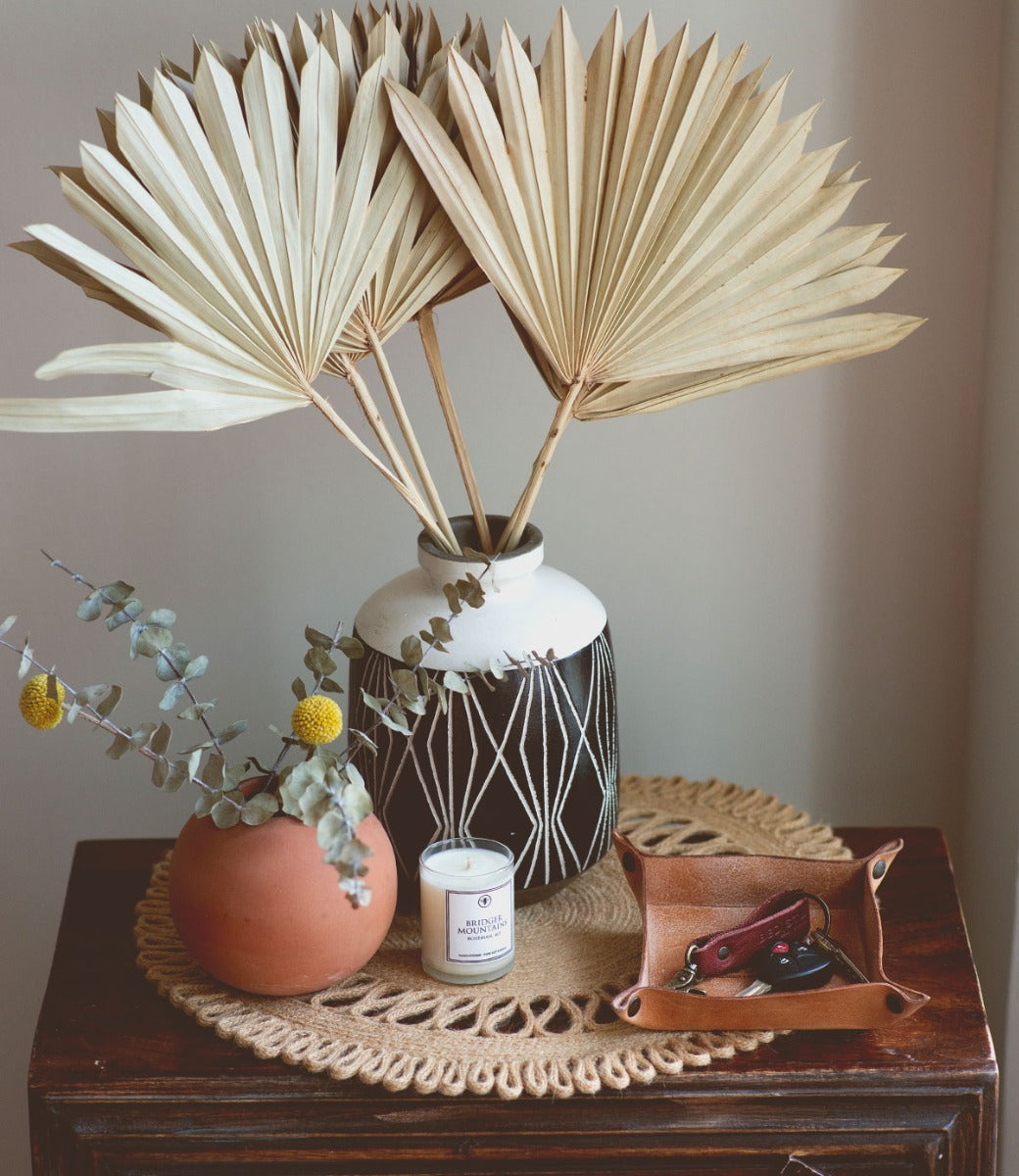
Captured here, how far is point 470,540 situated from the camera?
1063 mm

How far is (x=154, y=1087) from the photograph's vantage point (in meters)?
0.89

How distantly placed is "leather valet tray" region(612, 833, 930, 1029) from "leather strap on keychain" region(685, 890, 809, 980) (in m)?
0.02

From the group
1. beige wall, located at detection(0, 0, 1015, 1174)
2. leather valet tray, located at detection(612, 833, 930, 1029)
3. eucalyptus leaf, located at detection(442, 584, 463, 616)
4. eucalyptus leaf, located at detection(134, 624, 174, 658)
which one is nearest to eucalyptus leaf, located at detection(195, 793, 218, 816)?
eucalyptus leaf, located at detection(134, 624, 174, 658)

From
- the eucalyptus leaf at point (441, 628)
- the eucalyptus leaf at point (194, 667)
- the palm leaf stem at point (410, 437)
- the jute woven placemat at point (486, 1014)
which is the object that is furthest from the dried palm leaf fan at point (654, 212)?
the jute woven placemat at point (486, 1014)

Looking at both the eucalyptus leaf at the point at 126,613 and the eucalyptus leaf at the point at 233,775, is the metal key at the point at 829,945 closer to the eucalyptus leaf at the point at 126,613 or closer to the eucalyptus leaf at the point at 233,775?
the eucalyptus leaf at the point at 233,775

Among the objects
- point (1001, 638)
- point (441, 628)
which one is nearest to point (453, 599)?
point (441, 628)

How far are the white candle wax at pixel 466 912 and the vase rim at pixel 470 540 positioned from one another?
0.72 feet

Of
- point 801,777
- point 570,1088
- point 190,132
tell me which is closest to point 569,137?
point 190,132

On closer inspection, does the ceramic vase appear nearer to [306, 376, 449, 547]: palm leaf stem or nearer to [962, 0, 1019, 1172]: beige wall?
[306, 376, 449, 547]: palm leaf stem

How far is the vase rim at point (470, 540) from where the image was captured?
100 cm

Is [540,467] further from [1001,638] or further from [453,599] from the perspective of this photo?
[1001,638]

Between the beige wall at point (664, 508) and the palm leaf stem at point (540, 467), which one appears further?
the beige wall at point (664, 508)

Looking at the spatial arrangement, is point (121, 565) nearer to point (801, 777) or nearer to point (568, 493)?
point (568, 493)

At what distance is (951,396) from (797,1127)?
2.34 feet
